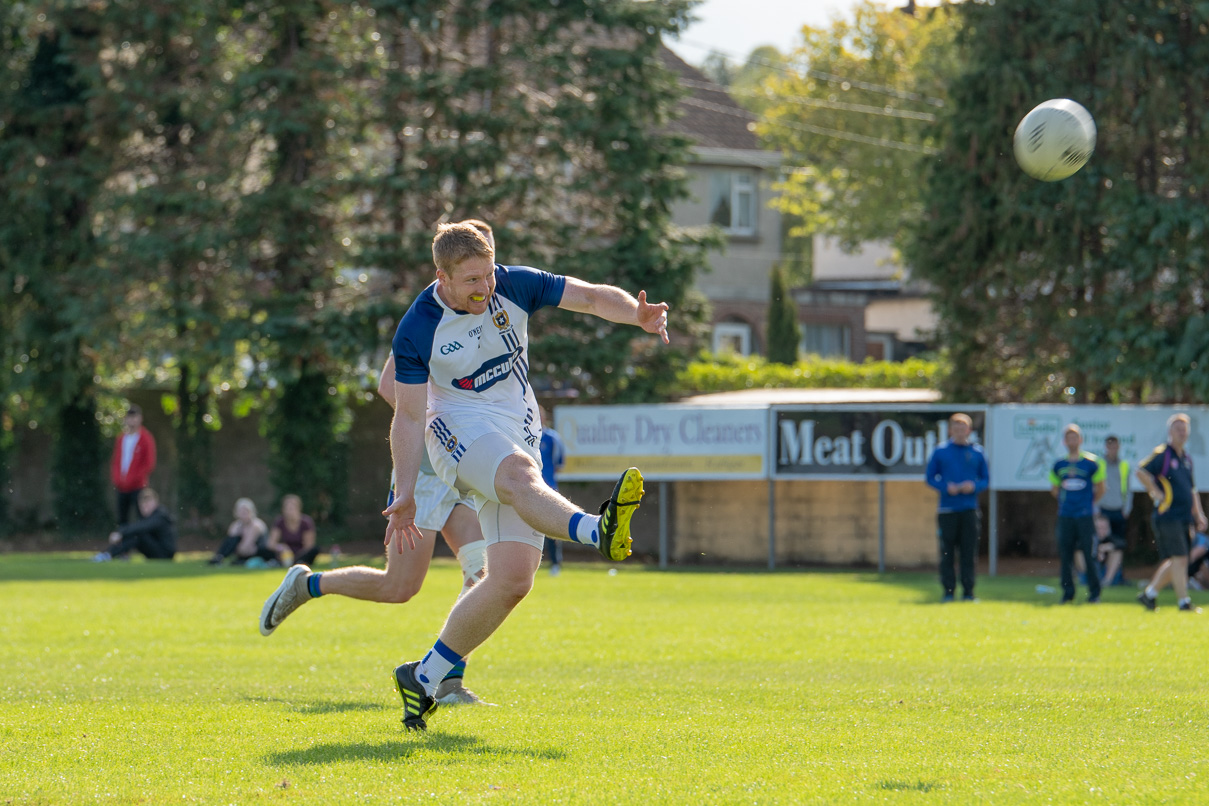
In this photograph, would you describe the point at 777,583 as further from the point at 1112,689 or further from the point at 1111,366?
the point at 1112,689

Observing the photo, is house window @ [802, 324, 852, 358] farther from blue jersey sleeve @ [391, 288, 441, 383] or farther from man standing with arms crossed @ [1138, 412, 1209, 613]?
→ blue jersey sleeve @ [391, 288, 441, 383]

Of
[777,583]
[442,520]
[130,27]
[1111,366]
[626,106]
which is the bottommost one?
[777,583]

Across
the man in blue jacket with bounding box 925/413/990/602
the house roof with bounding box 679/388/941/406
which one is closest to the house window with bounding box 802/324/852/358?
the house roof with bounding box 679/388/941/406

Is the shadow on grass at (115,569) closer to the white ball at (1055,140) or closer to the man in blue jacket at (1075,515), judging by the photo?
the man in blue jacket at (1075,515)

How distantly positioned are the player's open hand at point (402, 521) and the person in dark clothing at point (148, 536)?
55.9ft

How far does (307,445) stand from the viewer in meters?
28.0

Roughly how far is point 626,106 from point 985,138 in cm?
638

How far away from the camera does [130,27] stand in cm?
2800

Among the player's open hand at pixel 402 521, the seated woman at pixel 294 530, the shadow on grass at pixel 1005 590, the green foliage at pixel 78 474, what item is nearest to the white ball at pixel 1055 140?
the player's open hand at pixel 402 521

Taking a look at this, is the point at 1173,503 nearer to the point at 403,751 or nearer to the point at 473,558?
the point at 473,558

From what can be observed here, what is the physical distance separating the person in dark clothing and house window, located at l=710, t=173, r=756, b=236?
2626cm

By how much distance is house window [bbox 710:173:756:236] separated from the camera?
152ft

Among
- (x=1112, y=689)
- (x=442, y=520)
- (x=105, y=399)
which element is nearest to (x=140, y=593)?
(x=442, y=520)

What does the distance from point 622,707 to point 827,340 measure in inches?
1893
